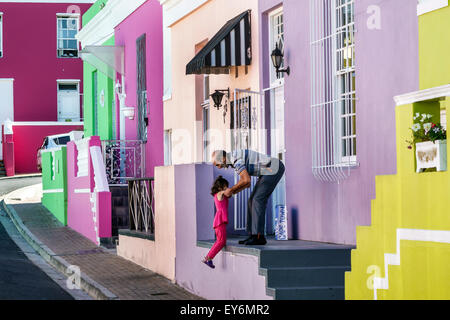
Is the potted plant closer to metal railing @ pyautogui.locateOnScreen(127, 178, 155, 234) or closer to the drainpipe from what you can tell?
metal railing @ pyautogui.locateOnScreen(127, 178, 155, 234)

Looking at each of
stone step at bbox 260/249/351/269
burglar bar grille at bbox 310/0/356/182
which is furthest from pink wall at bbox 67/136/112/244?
stone step at bbox 260/249/351/269

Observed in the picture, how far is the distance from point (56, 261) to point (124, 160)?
5.37 meters

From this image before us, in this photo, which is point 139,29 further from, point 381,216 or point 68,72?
point 68,72

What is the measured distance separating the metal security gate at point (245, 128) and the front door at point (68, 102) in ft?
78.4

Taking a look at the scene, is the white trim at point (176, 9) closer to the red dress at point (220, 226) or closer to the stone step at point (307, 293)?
the red dress at point (220, 226)

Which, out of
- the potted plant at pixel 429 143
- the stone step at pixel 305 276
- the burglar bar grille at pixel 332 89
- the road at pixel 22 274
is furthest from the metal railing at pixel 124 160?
the potted plant at pixel 429 143

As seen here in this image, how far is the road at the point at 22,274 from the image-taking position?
11547 millimetres

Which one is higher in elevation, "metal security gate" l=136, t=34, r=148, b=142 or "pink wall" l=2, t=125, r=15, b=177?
"metal security gate" l=136, t=34, r=148, b=142

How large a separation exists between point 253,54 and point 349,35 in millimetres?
2832

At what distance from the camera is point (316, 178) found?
449 inches

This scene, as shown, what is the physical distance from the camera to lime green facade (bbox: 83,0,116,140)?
2334 cm

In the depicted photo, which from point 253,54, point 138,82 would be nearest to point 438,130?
point 253,54

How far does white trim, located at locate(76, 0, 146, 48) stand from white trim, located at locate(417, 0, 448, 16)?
→ 11.8 meters

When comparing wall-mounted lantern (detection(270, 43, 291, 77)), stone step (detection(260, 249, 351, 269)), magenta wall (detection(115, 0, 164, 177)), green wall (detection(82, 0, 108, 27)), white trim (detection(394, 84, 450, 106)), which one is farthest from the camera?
green wall (detection(82, 0, 108, 27))
